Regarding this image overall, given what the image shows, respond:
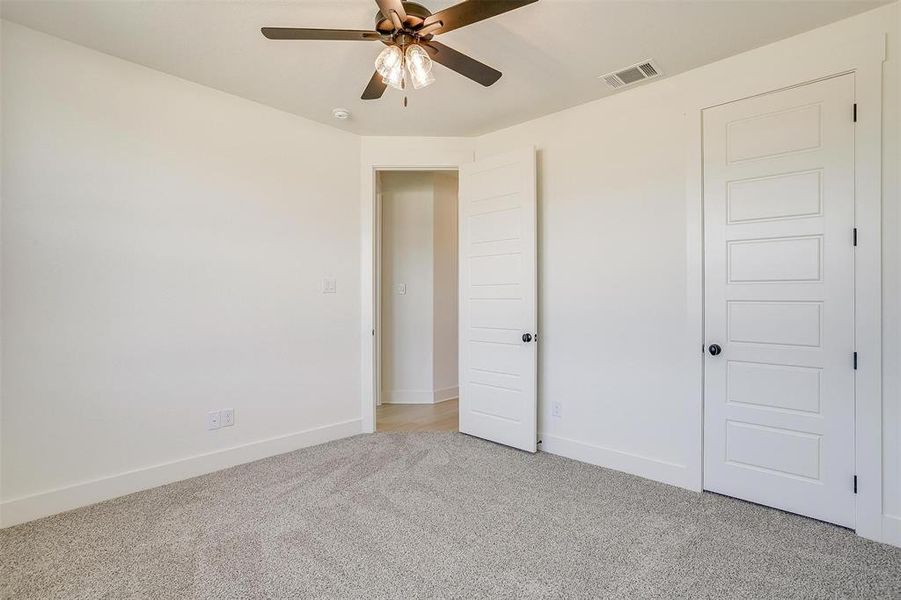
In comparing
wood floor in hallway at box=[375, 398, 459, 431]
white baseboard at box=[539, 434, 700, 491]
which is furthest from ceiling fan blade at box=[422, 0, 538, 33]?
wood floor in hallway at box=[375, 398, 459, 431]

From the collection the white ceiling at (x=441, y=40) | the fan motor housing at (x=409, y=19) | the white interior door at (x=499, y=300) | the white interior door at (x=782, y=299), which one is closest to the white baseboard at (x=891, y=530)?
the white interior door at (x=782, y=299)

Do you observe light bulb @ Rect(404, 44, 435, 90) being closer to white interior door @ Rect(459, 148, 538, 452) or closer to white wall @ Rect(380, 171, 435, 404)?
white interior door @ Rect(459, 148, 538, 452)

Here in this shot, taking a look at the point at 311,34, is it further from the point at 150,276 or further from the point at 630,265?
the point at 630,265

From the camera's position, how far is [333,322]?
3451mm

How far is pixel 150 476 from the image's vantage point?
253cm

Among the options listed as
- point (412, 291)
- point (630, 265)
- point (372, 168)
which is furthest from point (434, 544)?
point (412, 291)

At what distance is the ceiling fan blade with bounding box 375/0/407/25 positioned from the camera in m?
1.52

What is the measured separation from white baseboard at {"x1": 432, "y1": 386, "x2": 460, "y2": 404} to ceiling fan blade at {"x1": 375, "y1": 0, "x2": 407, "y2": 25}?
12.4ft

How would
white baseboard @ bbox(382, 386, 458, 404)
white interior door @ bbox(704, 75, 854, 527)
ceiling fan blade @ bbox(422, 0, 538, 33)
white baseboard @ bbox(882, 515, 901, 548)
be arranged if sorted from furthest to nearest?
white baseboard @ bbox(382, 386, 458, 404) → white interior door @ bbox(704, 75, 854, 527) → white baseboard @ bbox(882, 515, 901, 548) → ceiling fan blade @ bbox(422, 0, 538, 33)

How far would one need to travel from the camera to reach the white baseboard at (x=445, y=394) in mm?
4730

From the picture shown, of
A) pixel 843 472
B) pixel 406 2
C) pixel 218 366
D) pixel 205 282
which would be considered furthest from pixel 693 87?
pixel 218 366

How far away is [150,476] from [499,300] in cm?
262

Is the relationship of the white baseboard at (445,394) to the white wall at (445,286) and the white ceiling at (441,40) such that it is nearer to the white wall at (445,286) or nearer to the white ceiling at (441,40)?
the white wall at (445,286)

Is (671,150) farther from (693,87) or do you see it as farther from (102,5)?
(102,5)
